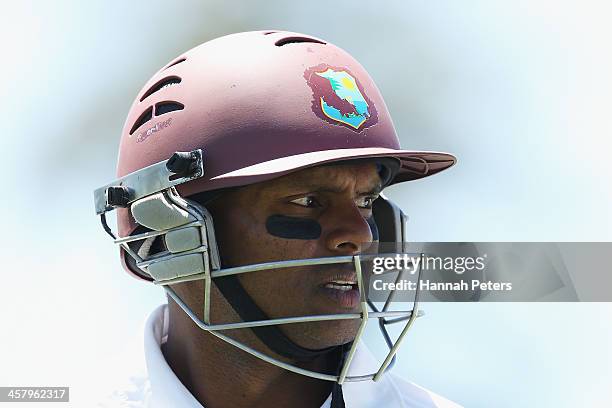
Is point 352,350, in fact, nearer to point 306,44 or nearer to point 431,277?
point 431,277

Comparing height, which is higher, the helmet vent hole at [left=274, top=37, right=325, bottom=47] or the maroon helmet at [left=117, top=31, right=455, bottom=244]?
Answer: the helmet vent hole at [left=274, top=37, right=325, bottom=47]

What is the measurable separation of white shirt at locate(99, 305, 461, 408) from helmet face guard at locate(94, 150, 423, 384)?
0.19 ft

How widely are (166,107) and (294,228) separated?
25.1 inches

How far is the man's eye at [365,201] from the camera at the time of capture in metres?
3.60

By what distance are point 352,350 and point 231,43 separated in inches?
42.5

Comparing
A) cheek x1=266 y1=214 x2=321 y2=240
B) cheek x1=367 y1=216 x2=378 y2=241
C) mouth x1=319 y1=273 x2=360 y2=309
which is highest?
cheek x1=266 y1=214 x2=321 y2=240

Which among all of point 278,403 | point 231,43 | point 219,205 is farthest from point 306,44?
point 278,403

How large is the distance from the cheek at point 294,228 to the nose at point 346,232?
0.03 metres

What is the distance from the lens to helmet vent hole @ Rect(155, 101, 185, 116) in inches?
148

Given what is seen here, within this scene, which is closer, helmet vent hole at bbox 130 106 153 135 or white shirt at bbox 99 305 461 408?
white shirt at bbox 99 305 461 408

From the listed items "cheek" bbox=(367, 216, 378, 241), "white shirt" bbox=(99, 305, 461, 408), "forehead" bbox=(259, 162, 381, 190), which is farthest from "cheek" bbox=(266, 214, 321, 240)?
"white shirt" bbox=(99, 305, 461, 408)

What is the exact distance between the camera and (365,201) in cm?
366

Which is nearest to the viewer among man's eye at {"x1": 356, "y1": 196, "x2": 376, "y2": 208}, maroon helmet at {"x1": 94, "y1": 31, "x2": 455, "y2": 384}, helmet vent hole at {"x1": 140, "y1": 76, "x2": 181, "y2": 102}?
maroon helmet at {"x1": 94, "y1": 31, "x2": 455, "y2": 384}

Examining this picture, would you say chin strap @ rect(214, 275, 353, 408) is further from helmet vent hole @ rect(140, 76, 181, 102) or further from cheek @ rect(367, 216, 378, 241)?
helmet vent hole @ rect(140, 76, 181, 102)
